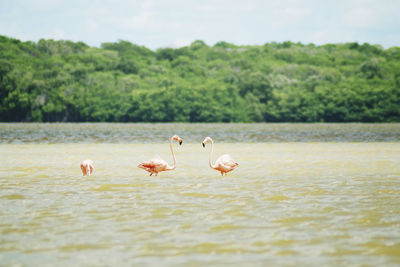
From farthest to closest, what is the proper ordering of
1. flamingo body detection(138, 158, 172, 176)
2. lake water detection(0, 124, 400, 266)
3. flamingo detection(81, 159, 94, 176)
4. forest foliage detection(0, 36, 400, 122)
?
forest foliage detection(0, 36, 400, 122) < flamingo detection(81, 159, 94, 176) < flamingo body detection(138, 158, 172, 176) < lake water detection(0, 124, 400, 266)

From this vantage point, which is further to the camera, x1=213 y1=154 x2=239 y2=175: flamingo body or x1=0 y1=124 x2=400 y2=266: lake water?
x1=213 y1=154 x2=239 y2=175: flamingo body

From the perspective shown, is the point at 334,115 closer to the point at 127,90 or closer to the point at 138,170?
the point at 127,90

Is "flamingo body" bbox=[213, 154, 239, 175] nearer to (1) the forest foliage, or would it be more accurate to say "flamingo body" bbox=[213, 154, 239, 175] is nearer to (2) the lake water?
(2) the lake water

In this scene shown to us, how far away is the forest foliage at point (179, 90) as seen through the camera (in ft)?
373

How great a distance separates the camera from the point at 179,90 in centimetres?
12388

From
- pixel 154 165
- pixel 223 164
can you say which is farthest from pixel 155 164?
pixel 223 164

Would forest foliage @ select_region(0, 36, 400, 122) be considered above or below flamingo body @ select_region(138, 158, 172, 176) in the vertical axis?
above

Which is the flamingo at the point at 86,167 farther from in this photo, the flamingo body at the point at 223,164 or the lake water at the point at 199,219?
the flamingo body at the point at 223,164

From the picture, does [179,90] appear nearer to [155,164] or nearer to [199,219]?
[155,164]

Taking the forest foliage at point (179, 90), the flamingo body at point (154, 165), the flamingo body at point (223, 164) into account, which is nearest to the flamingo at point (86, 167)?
the flamingo body at point (154, 165)

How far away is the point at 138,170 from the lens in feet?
60.1

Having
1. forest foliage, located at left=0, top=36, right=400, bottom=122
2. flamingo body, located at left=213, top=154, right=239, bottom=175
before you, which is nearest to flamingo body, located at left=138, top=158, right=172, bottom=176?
flamingo body, located at left=213, top=154, right=239, bottom=175

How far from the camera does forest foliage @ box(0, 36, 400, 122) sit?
114m

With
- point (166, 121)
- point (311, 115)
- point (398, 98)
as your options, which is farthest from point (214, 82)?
point (398, 98)
